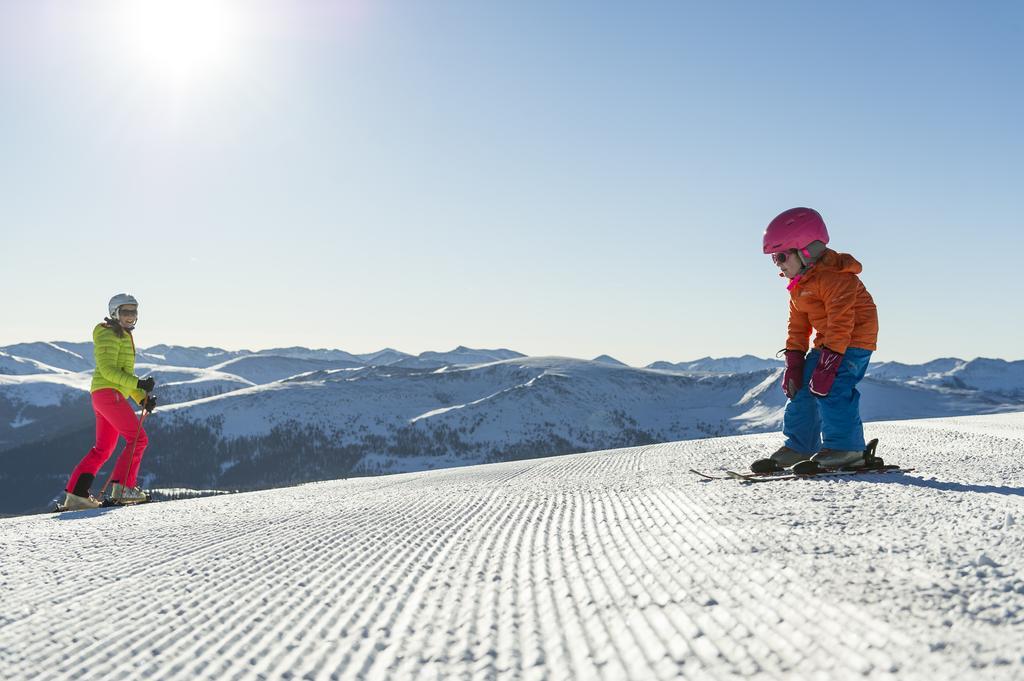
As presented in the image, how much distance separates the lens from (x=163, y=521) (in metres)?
5.65

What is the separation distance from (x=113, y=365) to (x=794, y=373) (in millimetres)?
8471

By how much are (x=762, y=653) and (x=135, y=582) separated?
2.97 meters

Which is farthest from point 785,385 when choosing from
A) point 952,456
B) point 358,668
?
point 358,668

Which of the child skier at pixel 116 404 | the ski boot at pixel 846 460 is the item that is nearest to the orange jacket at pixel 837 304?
the ski boot at pixel 846 460

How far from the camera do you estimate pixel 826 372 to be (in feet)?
17.7

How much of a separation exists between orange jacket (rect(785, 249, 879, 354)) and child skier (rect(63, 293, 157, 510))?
8.21 meters

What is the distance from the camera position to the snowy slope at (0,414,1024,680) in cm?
182

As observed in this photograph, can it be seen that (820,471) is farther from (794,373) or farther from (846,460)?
(794,373)

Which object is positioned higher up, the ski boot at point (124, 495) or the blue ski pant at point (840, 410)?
the blue ski pant at point (840, 410)

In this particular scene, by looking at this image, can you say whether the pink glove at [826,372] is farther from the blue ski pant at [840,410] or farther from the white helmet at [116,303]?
the white helmet at [116,303]

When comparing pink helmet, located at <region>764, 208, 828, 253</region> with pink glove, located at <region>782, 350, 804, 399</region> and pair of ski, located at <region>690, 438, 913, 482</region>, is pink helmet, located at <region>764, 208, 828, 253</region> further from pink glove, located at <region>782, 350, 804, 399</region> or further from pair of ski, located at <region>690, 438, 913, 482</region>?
pair of ski, located at <region>690, 438, 913, 482</region>

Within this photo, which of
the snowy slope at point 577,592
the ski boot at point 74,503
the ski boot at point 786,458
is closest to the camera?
the snowy slope at point 577,592

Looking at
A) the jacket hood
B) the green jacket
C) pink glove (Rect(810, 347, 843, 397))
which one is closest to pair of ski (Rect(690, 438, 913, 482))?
pink glove (Rect(810, 347, 843, 397))

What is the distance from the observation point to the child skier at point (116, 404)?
850cm
